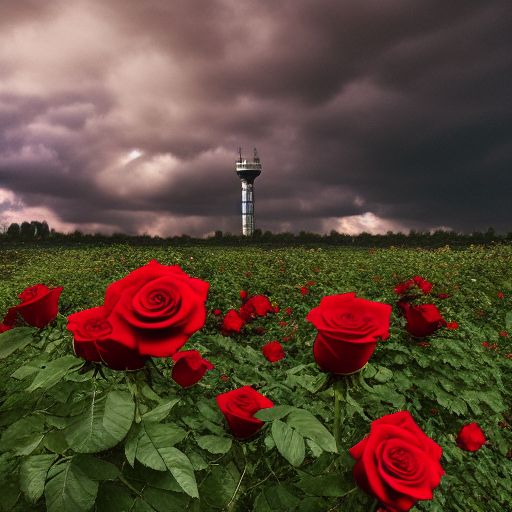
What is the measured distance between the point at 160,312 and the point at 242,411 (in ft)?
1.41

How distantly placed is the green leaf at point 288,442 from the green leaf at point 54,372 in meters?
0.46

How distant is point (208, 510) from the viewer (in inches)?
44.0

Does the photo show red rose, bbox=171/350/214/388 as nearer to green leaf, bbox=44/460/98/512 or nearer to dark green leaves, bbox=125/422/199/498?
dark green leaves, bbox=125/422/199/498

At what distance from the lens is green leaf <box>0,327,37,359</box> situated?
1189 millimetres

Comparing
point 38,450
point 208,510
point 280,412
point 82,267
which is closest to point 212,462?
point 208,510

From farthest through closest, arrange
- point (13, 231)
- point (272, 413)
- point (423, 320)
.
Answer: point (13, 231), point (423, 320), point (272, 413)

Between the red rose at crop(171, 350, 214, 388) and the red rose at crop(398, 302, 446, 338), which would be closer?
the red rose at crop(171, 350, 214, 388)

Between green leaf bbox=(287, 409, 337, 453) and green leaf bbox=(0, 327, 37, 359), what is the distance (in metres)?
0.72

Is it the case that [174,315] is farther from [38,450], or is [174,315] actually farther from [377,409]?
[377,409]

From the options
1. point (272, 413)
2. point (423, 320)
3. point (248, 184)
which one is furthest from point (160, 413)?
point (248, 184)

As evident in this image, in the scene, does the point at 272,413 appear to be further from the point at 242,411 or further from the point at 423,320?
the point at 423,320

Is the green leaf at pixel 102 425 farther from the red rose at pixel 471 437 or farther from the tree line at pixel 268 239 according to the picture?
the tree line at pixel 268 239

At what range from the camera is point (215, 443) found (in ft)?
3.70

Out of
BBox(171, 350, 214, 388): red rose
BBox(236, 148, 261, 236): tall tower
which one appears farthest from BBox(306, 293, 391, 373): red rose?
BBox(236, 148, 261, 236): tall tower
